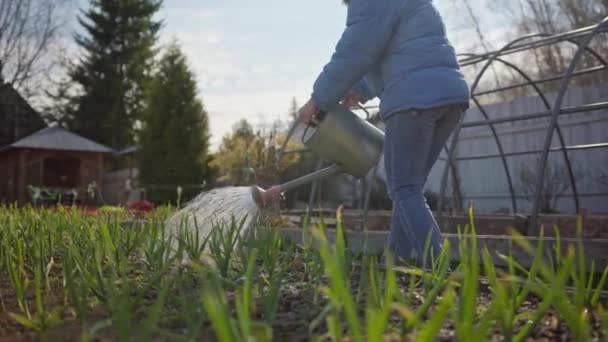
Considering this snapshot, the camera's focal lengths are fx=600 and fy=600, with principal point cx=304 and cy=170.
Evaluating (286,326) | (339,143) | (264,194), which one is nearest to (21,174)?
(264,194)

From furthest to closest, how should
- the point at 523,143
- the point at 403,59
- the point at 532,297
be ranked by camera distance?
the point at 523,143, the point at 403,59, the point at 532,297

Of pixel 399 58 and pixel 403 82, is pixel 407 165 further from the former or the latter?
pixel 399 58

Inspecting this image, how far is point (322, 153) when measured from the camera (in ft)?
8.22

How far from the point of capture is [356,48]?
2.39 metres

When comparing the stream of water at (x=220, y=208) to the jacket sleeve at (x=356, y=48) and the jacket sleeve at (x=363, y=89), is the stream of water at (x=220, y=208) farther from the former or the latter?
the jacket sleeve at (x=363, y=89)

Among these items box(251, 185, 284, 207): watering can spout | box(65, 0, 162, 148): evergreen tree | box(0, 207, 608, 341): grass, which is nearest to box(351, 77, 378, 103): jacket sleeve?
box(251, 185, 284, 207): watering can spout

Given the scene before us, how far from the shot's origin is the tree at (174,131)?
53.0 ft

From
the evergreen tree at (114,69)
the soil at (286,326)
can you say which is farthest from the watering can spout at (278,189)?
the evergreen tree at (114,69)

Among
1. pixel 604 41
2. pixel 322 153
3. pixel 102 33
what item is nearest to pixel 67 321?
pixel 322 153

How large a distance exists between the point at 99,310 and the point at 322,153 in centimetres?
137

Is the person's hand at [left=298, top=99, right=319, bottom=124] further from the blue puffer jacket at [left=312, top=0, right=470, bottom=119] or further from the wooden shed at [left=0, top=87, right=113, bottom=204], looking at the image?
the wooden shed at [left=0, top=87, right=113, bottom=204]

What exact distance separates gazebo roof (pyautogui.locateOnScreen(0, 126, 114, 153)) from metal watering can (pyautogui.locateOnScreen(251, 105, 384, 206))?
15.0m

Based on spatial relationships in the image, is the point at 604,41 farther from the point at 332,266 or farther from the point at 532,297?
the point at 332,266

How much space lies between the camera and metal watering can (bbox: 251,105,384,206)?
2469 millimetres
